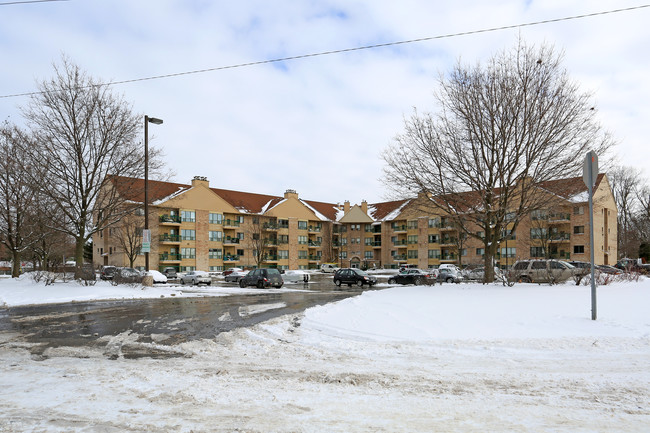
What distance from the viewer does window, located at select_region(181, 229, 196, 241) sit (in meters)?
64.7

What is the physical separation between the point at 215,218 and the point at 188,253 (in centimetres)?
683

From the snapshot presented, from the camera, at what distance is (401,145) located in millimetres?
21125

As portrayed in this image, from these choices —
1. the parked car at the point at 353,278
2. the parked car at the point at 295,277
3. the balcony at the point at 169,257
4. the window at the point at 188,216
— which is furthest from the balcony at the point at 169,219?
the parked car at the point at 353,278

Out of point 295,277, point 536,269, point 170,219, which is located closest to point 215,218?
point 170,219

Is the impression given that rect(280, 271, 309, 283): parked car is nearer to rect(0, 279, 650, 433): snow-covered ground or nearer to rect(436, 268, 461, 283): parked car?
rect(436, 268, 461, 283): parked car

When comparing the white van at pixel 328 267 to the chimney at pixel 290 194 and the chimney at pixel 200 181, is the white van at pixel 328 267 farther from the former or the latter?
the chimney at pixel 200 181

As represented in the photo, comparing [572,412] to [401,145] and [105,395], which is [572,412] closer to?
[105,395]

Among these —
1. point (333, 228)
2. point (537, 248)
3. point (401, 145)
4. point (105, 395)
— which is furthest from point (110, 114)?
point (333, 228)

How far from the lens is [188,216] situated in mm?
65250

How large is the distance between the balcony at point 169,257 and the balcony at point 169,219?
4494 millimetres

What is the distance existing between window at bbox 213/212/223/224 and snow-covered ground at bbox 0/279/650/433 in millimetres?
58039

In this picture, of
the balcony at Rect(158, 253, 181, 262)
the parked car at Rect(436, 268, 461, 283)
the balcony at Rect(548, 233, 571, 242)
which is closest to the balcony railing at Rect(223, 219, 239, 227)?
the balcony at Rect(158, 253, 181, 262)

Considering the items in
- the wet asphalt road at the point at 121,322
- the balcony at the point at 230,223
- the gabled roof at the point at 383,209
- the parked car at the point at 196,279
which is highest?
the gabled roof at the point at 383,209

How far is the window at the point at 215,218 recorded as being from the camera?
67.7 metres
